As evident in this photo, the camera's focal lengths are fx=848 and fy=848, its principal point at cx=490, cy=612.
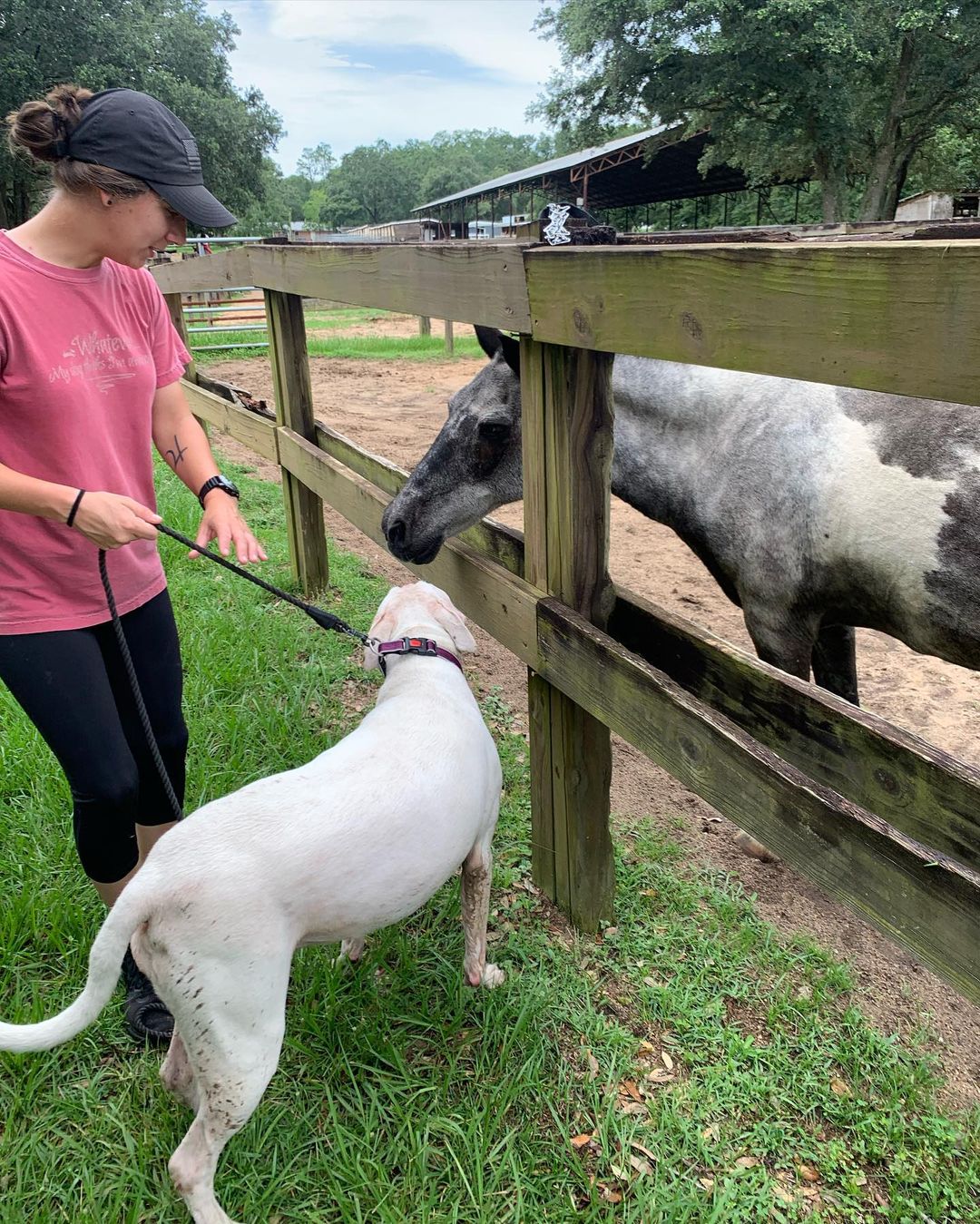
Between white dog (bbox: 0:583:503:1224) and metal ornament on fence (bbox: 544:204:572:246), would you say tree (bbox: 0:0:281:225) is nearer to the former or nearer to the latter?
metal ornament on fence (bbox: 544:204:572:246)

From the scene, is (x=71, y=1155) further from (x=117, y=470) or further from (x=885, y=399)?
(x=885, y=399)

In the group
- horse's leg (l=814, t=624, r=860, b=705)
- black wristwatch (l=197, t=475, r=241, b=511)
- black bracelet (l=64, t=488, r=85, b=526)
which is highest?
black bracelet (l=64, t=488, r=85, b=526)

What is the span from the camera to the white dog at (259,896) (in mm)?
1539

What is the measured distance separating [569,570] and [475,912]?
93cm

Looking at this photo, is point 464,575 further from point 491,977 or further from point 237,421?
point 237,421

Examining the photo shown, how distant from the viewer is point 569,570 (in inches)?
87.4

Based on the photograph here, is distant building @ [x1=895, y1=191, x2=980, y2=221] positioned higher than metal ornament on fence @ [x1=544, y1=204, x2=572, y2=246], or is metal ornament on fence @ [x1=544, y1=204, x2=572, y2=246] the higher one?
distant building @ [x1=895, y1=191, x2=980, y2=221]

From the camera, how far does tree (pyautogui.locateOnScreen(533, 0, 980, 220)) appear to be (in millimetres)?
22875

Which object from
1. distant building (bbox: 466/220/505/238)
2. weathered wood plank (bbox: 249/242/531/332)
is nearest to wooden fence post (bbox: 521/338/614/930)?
weathered wood plank (bbox: 249/242/531/332)

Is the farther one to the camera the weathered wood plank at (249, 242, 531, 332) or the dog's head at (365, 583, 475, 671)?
the dog's head at (365, 583, 475, 671)

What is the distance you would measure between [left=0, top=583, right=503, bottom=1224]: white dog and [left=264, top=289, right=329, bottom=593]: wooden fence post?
303 cm

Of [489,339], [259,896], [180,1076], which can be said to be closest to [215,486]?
[489,339]

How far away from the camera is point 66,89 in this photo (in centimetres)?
192

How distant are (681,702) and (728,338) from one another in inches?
28.4
